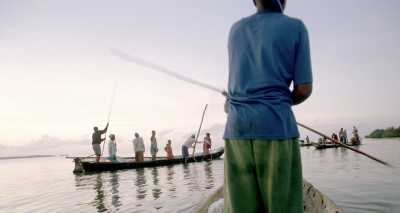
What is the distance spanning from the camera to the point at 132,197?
9.92 meters

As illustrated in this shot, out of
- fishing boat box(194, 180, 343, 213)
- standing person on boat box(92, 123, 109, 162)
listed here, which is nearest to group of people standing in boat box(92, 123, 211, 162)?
standing person on boat box(92, 123, 109, 162)

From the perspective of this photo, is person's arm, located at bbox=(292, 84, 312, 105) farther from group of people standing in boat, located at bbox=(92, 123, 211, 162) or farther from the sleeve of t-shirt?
group of people standing in boat, located at bbox=(92, 123, 211, 162)

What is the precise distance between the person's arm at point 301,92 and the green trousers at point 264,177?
0.83 ft

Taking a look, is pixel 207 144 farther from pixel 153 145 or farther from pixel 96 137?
pixel 96 137

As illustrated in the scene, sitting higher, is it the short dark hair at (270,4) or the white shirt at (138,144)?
the short dark hair at (270,4)

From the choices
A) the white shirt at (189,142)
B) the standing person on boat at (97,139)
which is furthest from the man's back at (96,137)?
the white shirt at (189,142)

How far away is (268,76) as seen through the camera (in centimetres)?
163

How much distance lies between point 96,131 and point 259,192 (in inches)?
793

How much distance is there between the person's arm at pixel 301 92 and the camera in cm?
171

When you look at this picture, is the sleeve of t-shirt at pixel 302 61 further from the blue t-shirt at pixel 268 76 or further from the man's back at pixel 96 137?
the man's back at pixel 96 137

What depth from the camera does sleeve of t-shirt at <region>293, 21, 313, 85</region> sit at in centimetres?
168

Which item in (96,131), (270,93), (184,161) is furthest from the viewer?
(184,161)

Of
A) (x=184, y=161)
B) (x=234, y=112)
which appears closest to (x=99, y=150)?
(x=184, y=161)

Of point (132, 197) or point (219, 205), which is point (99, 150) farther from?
point (219, 205)
